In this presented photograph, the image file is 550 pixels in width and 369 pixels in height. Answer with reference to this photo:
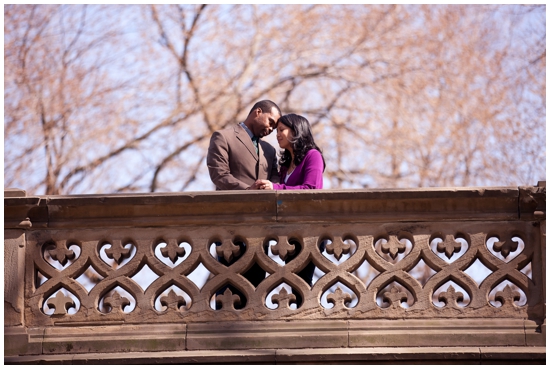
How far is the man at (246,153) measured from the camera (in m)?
6.87

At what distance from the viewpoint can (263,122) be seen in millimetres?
7156

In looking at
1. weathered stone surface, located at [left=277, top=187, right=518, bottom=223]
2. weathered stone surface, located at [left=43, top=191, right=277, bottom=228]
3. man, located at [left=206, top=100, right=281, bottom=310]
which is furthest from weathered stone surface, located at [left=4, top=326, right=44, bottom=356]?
man, located at [left=206, top=100, right=281, bottom=310]

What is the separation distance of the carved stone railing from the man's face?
1.34 m

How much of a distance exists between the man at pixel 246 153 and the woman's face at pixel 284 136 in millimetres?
357

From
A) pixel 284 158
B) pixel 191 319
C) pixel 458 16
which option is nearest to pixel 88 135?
pixel 458 16

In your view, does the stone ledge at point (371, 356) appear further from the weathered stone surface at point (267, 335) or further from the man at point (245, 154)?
the man at point (245, 154)

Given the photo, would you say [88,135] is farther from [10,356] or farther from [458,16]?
[10,356]

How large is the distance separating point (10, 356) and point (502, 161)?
35.5 ft

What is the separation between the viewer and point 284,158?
6855mm

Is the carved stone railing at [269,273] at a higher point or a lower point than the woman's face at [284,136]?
lower

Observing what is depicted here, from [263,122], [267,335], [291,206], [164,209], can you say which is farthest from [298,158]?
[267,335]

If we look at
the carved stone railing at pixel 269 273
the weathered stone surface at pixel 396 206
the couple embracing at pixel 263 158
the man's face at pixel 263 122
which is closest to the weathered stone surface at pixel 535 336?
the carved stone railing at pixel 269 273

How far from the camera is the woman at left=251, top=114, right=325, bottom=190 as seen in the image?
6387 millimetres

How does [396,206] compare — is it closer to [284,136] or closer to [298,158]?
[298,158]
